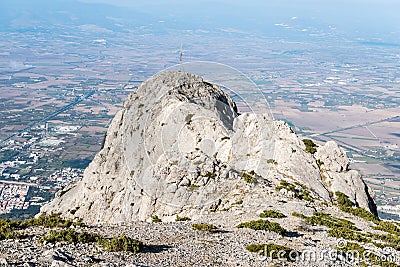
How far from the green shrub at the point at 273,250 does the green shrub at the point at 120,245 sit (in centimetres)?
484

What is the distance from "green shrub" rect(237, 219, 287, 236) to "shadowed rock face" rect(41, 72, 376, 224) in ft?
20.2

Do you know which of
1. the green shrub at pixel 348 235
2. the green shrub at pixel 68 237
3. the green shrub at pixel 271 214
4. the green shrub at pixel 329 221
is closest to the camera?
the green shrub at pixel 68 237

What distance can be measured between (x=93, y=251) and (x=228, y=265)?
5.27 metres

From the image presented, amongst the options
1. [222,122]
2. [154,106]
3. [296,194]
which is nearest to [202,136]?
[222,122]

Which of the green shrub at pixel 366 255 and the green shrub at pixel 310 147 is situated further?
the green shrub at pixel 310 147

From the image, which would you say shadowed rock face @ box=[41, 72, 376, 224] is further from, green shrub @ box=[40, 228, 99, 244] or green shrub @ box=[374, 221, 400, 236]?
green shrub @ box=[40, 228, 99, 244]

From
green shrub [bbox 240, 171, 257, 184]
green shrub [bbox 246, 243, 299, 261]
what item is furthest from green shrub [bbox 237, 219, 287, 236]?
green shrub [bbox 240, 171, 257, 184]

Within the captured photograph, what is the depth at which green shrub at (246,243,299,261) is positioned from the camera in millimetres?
19375

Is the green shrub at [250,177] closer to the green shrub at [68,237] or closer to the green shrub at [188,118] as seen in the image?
the green shrub at [188,118]

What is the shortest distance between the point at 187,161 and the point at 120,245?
52.1 ft

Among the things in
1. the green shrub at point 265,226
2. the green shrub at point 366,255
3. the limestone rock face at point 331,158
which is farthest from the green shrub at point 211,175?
the green shrub at point 366,255

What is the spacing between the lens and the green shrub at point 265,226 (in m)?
23.1

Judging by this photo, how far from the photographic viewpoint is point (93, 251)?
17969 millimetres

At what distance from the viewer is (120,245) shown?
1825cm
